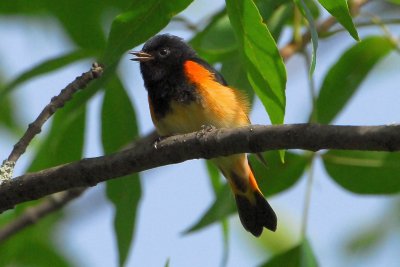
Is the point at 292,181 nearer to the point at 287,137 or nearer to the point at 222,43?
the point at 222,43

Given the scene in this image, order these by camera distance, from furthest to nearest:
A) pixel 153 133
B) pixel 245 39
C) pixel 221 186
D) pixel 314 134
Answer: pixel 153 133 → pixel 221 186 → pixel 245 39 → pixel 314 134

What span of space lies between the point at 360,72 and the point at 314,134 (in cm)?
163

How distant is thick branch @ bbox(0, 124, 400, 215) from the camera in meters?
2.13

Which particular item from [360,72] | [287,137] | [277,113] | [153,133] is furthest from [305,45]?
[287,137]

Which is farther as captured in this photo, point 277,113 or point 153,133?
point 153,133

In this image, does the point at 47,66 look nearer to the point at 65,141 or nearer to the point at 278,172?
the point at 65,141

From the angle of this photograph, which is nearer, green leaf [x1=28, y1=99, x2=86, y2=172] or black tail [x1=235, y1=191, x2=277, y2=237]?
green leaf [x1=28, y1=99, x2=86, y2=172]

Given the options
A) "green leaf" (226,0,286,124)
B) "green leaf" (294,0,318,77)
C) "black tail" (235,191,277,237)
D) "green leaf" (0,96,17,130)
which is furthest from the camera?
"green leaf" (0,96,17,130)

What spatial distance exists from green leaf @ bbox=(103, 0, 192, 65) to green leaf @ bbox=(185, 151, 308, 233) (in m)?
1.22

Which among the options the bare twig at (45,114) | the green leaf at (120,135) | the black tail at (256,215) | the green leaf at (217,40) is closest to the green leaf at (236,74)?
the green leaf at (217,40)

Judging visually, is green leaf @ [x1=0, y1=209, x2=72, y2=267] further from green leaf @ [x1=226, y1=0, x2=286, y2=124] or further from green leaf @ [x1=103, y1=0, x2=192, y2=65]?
green leaf @ [x1=226, y1=0, x2=286, y2=124]

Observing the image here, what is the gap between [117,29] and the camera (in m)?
→ 2.53

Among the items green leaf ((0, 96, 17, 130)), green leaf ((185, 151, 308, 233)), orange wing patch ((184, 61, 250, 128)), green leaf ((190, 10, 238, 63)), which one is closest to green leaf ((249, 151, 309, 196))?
green leaf ((185, 151, 308, 233))

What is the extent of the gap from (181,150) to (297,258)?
1.12m
